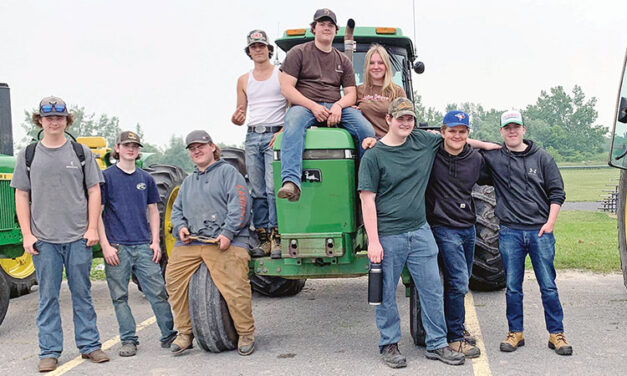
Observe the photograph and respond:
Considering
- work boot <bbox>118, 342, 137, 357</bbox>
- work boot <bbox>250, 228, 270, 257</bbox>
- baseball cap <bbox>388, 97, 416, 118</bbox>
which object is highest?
baseball cap <bbox>388, 97, 416, 118</bbox>

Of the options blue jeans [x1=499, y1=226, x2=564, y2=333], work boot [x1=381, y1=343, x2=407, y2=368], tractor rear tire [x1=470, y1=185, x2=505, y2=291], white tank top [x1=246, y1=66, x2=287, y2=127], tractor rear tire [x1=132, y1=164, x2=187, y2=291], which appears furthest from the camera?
tractor rear tire [x1=132, y1=164, x2=187, y2=291]

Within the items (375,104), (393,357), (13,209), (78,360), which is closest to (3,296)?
(13,209)

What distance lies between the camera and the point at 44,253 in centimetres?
516

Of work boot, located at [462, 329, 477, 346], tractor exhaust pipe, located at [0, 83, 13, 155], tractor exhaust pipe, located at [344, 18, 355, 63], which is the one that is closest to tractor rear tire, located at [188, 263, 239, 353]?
work boot, located at [462, 329, 477, 346]

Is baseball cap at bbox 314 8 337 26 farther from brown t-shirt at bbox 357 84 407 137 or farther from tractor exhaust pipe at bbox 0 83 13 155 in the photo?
tractor exhaust pipe at bbox 0 83 13 155

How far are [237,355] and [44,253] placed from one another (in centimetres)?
167

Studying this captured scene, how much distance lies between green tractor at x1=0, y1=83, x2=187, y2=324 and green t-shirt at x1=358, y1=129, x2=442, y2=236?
3648mm

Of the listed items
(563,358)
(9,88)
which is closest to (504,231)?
(563,358)

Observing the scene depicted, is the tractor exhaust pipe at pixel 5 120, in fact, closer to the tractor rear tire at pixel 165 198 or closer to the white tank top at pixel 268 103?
the tractor rear tire at pixel 165 198

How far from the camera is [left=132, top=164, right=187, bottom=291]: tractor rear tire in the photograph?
7969 mm

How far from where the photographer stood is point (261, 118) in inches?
229

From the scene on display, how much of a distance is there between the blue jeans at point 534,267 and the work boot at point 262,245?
1857 millimetres

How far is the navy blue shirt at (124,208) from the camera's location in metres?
5.61

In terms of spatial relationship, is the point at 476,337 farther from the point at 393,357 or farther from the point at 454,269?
the point at 393,357
